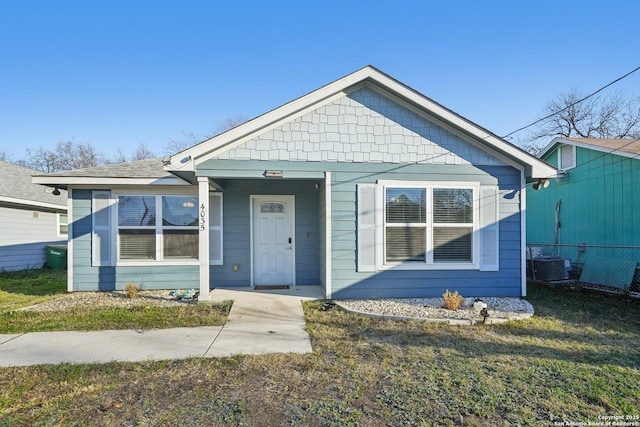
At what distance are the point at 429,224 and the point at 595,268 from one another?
523cm

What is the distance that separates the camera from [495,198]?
6992mm

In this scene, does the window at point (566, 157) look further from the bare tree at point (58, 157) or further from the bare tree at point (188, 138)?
the bare tree at point (58, 157)

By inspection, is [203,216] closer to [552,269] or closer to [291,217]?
[291,217]

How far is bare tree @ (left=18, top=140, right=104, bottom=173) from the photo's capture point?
103 feet

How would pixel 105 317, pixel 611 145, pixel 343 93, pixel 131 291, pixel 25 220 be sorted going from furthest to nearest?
pixel 25 220, pixel 611 145, pixel 131 291, pixel 343 93, pixel 105 317

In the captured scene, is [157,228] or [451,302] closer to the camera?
[451,302]

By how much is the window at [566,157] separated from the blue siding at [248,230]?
8.60 m

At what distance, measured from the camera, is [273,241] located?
820 cm

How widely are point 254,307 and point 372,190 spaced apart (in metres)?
3.24

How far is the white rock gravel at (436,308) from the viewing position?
219 inches

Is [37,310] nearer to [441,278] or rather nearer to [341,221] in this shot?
[341,221]

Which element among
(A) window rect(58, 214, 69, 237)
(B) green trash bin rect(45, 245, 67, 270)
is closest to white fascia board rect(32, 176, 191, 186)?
(B) green trash bin rect(45, 245, 67, 270)

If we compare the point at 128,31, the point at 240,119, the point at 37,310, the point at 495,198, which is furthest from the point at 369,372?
the point at 240,119

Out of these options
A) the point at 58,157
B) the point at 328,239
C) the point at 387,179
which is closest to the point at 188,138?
the point at 58,157
